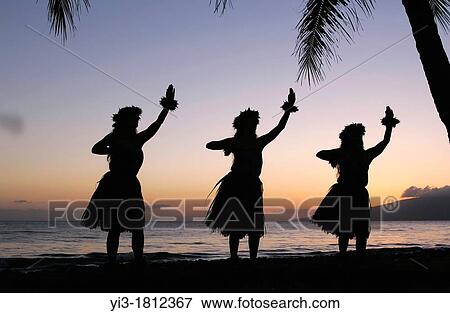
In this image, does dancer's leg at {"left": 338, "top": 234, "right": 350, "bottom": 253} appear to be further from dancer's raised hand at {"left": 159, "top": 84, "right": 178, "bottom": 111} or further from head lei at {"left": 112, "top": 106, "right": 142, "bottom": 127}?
head lei at {"left": 112, "top": 106, "right": 142, "bottom": 127}

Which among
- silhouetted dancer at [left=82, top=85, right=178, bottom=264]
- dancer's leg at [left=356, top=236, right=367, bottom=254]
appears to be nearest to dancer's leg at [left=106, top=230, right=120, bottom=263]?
silhouetted dancer at [left=82, top=85, right=178, bottom=264]

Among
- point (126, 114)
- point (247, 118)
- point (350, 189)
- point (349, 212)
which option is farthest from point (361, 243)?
point (126, 114)

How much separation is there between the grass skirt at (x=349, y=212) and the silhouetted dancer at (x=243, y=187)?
108cm

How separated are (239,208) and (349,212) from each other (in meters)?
1.44

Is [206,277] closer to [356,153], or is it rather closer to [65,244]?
[356,153]

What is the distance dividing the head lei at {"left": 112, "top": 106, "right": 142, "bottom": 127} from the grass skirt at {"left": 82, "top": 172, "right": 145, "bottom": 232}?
53 cm

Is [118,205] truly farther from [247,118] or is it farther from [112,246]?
[247,118]

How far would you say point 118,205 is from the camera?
5664mm

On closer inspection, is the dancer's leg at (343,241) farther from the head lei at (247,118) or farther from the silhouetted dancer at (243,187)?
the head lei at (247,118)

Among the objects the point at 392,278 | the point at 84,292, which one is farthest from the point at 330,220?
the point at 84,292

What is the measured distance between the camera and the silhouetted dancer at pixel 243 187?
6.02 meters

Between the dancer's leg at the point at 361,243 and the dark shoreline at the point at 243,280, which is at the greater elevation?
the dancer's leg at the point at 361,243

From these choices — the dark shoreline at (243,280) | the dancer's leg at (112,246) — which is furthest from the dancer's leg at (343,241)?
the dancer's leg at (112,246)

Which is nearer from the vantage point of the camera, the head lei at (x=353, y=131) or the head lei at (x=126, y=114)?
the head lei at (x=126, y=114)
